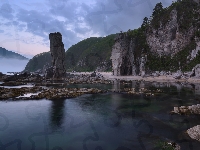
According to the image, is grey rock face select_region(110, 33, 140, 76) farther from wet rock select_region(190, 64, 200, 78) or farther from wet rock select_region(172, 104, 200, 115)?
wet rock select_region(172, 104, 200, 115)

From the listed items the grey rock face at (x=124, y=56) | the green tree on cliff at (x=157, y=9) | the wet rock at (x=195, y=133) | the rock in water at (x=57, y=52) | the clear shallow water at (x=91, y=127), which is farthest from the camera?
the green tree on cliff at (x=157, y=9)

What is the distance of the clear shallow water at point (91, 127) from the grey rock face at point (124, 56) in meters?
87.1

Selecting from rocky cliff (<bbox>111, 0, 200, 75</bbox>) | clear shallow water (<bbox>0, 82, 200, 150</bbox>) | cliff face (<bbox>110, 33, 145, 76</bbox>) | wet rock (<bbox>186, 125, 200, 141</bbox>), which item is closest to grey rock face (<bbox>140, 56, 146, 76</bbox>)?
rocky cliff (<bbox>111, 0, 200, 75</bbox>)

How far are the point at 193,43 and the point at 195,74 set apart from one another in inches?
1152

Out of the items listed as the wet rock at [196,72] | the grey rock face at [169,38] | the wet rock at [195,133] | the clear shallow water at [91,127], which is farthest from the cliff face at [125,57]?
the wet rock at [195,133]

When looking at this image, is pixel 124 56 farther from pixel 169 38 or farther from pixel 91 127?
pixel 91 127

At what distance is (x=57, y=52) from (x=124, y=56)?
4063cm

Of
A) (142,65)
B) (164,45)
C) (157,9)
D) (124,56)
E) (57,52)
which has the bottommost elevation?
(142,65)

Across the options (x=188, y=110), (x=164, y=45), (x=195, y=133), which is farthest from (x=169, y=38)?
(x=195, y=133)

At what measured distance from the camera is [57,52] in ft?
371

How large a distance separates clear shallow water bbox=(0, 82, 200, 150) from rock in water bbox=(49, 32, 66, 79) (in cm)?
7779

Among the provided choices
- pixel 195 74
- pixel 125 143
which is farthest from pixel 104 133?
pixel 195 74

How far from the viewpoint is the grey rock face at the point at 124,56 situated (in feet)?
402

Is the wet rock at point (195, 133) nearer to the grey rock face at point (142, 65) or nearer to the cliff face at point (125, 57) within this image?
the grey rock face at point (142, 65)
